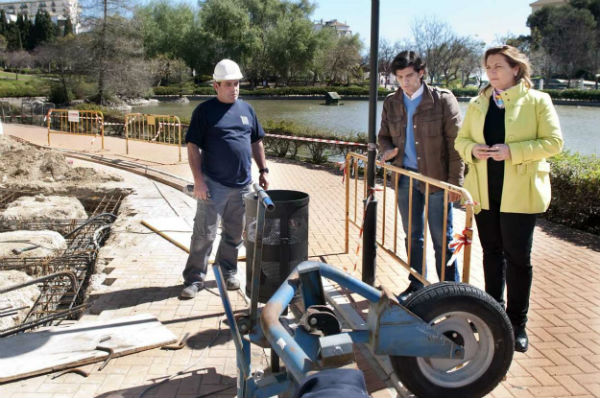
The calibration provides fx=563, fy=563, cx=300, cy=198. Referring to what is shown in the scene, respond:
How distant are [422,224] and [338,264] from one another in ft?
5.04

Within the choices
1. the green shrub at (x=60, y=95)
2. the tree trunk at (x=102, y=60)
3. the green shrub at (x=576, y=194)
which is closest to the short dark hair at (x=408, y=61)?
the green shrub at (x=576, y=194)

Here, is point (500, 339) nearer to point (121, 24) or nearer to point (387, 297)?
point (387, 297)

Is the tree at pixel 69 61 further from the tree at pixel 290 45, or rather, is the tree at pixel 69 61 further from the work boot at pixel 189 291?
the tree at pixel 290 45

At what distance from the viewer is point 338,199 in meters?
9.61

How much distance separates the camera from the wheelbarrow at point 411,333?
9.12 feet

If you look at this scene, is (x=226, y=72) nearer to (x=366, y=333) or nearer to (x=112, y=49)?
(x=366, y=333)

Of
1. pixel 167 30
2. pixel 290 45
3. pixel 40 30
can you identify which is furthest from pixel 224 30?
pixel 40 30

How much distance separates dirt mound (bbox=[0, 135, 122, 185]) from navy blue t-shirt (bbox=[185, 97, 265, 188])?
23.0 ft

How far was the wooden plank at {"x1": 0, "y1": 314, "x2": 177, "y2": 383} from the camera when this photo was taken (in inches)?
139

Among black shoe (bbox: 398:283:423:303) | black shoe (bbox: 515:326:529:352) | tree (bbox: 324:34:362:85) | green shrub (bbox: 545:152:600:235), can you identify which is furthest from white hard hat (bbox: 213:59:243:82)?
tree (bbox: 324:34:362:85)

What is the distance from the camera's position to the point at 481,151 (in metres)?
3.50

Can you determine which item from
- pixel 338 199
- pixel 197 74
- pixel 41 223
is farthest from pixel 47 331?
pixel 197 74

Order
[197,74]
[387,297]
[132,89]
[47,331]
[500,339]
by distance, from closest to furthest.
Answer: [387,297]
[500,339]
[47,331]
[132,89]
[197,74]

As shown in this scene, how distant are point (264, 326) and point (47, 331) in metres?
2.32
